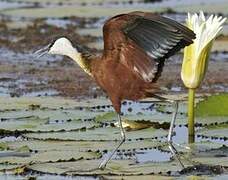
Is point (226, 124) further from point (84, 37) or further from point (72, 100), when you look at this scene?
point (84, 37)

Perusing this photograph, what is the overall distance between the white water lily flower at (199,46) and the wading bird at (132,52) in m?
0.77

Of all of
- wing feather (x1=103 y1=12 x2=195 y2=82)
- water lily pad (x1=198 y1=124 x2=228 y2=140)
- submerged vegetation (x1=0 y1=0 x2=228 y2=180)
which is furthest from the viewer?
water lily pad (x1=198 y1=124 x2=228 y2=140)

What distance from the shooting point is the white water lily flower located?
8.02m

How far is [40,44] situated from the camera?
47.8ft

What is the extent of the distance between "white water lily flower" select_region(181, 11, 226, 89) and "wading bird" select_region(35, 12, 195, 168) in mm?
769

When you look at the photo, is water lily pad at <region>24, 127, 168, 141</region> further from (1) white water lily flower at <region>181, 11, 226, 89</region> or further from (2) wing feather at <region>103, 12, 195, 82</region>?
(2) wing feather at <region>103, 12, 195, 82</region>

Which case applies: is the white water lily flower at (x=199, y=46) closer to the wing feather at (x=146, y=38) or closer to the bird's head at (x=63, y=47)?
the wing feather at (x=146, y=38)

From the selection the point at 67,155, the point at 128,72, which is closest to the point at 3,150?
the point at 67,155

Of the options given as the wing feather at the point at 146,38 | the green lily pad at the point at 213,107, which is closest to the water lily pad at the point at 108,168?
the wing feather at the point at 146,38

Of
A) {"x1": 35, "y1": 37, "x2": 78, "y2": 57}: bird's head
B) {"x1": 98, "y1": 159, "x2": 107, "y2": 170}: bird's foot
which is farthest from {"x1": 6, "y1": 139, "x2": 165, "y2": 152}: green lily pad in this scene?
{"x1": 35, "y1": 37, "x2": 78, "y2": 57}: bird's head

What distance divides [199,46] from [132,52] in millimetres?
1126

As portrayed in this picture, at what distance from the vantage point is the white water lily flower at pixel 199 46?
802cm

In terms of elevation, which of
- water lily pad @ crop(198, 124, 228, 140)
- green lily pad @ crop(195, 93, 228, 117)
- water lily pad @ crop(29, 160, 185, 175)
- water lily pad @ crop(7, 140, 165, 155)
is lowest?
water lily pad @ crop(29, 160, 185, 175)

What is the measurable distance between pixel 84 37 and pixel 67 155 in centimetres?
730
